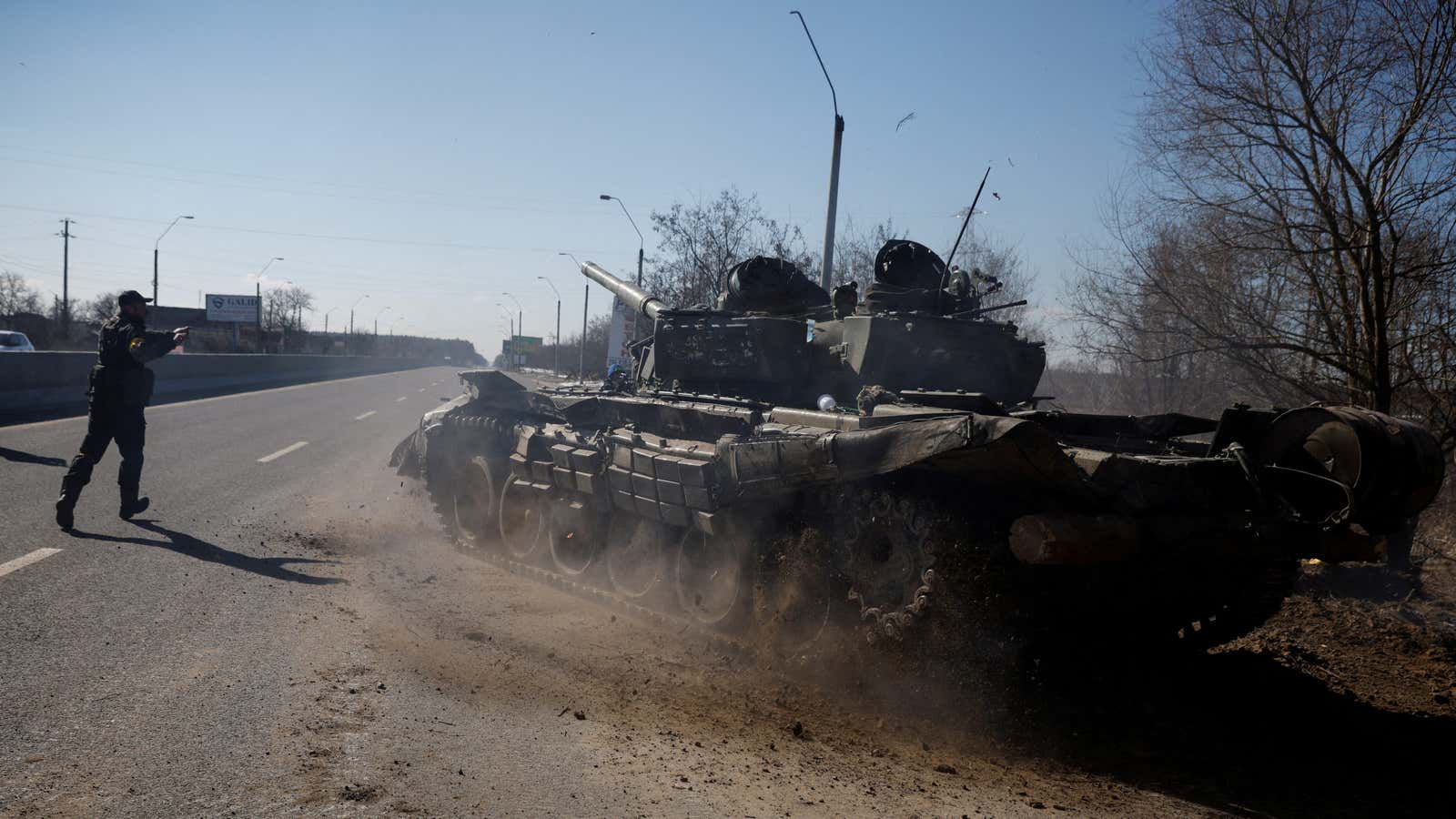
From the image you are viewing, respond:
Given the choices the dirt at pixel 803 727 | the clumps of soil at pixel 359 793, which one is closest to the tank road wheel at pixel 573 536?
the dirt at pixel 803 727

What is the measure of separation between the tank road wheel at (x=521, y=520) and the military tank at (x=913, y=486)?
0.03 metres

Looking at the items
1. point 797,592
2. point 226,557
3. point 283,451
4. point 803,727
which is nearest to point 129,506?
point 226,557

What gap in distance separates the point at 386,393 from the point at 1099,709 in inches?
1239

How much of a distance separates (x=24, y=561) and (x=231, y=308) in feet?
210

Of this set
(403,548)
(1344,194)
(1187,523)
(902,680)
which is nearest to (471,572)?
(403,548)

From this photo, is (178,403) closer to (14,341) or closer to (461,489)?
(14,341)

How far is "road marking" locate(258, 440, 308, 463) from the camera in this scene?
13991 mm

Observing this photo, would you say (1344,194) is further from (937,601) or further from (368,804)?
(368,804)

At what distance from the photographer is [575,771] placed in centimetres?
434

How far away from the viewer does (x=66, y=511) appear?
26.9 feet

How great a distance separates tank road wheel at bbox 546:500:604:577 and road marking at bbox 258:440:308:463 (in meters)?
6.41

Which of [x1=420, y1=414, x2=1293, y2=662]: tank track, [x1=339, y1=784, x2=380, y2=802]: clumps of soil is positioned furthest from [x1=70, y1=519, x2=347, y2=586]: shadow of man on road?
[x1=339, y1=784, x2=380, y2=802]: clumps of soil

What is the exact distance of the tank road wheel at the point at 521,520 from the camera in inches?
376

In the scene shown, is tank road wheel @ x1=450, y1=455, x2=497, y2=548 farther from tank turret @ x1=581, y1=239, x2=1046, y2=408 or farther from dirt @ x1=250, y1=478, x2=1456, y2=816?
dirt @ x1=250, y1=478, x2=1456, y2=816
